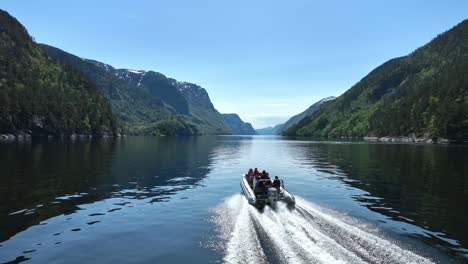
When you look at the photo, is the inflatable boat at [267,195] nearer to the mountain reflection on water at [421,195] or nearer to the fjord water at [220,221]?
the fjord water at [220,221]

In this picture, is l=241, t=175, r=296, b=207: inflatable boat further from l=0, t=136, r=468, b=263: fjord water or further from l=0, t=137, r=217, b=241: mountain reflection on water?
l=0, t=137, r=217, b=241: mountain reflection on water

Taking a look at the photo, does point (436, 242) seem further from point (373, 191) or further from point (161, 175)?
point (161, 175)

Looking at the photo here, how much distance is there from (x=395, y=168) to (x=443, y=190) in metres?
23.7

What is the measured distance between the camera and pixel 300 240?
786 inches

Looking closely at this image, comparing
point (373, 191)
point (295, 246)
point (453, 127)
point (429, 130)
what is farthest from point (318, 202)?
point (429, 130)

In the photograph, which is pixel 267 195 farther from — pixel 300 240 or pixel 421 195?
pixel 421 195

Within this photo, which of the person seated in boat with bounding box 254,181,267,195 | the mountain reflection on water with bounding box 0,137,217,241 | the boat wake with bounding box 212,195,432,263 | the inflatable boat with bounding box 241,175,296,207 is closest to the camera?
the boat wake with bounding box 212,195,432,263

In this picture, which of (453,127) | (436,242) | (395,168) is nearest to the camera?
(436,242)

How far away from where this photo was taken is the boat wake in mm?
17359

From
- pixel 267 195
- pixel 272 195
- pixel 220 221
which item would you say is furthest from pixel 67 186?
pixel 272 195

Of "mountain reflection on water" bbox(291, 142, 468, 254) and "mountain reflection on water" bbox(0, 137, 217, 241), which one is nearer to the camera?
"mountain reflection on water" bbox(291, 142, 468, 254)

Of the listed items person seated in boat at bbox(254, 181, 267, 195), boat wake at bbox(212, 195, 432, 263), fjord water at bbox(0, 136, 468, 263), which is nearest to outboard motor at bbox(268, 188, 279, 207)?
person seated in boat at bbox(254, 181, 267, 195)

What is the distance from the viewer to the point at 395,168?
2520 inches

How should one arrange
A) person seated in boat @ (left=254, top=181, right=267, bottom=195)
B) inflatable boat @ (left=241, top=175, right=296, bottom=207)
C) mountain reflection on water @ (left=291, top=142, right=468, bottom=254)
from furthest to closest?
1. person seated in boat @ (left=254, top=181, right=267, bottom=195)
2. inflatable boat @ (left=241, top=175, right=296, bottom=207)
3. mountain reflection on water @ (left=291, top=142, right=468, bottom=254)
